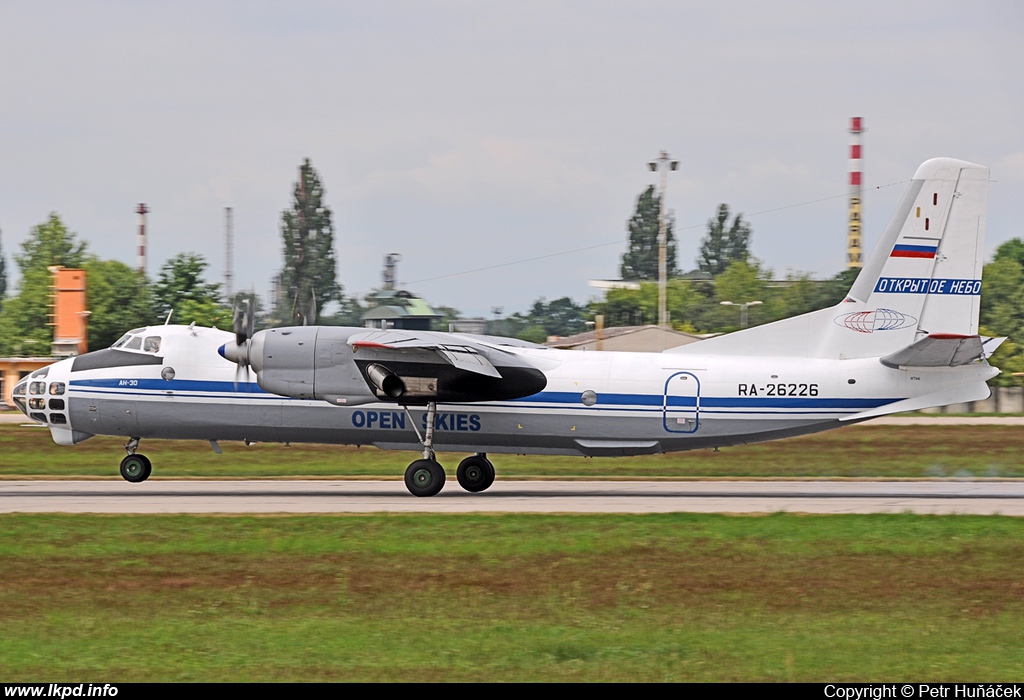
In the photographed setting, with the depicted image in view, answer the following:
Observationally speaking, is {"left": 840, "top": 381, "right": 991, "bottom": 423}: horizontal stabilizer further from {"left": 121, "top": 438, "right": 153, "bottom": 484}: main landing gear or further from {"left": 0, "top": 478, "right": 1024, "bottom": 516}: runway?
{"left": 121, "top": 438, "right": 153, "bottom": 484}: main landing gear

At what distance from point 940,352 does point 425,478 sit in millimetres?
10236

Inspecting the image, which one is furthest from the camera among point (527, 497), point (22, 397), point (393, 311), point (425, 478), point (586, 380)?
point (393, 311)

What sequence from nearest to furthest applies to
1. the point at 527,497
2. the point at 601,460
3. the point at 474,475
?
the point at 527,497
the point at 474,475
the point at 601,460

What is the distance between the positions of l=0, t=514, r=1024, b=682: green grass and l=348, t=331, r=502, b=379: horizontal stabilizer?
11.6 feet

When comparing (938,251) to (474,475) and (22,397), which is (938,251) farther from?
(22,397)

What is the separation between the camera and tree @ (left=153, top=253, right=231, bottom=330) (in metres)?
70.7

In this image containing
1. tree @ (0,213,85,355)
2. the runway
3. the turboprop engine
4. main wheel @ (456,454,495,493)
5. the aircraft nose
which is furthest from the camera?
tree @ (0,213,85,355)

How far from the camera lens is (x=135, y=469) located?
23438 millimetres

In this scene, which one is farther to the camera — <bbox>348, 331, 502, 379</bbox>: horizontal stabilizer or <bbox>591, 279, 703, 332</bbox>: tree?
<bbox>591, 279, 703, 332</bbox>: tree

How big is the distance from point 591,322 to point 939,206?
213 feet

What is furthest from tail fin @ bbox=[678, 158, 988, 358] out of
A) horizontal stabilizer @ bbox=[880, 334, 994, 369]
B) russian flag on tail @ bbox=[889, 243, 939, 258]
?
horizontal stabilizer @ bbox=[880, 334, 994, 369]

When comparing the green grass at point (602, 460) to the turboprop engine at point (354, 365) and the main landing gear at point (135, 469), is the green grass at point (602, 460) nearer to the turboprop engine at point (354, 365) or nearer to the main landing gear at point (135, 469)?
the main landing gear at point (135, 469)

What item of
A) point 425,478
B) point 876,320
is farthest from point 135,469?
point 876,320

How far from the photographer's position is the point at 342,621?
11.7m
